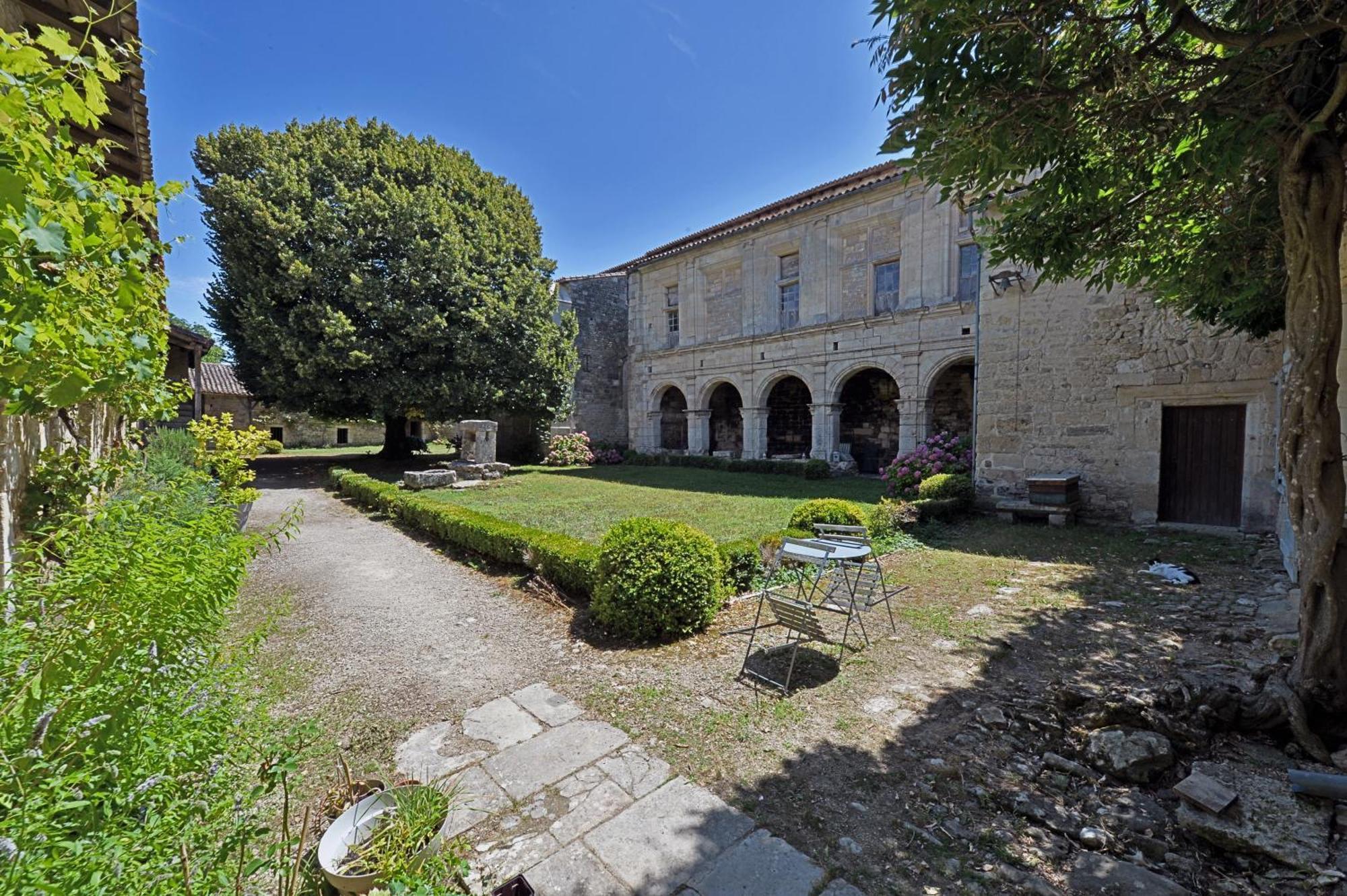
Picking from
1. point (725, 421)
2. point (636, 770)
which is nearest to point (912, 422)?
point (725, 421)

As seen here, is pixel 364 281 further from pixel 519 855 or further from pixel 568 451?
pixel 519 855

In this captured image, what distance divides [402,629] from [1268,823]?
17.5 feet

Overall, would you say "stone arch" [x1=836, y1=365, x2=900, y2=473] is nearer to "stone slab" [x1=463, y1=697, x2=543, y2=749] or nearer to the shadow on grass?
the shadow on grass

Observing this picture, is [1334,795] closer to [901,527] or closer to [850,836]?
[850,836]

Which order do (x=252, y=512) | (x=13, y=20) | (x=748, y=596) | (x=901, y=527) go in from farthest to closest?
(x=252, y=512) → (x=901, y=527) → (x=748, y=596) → (x=13, y=20)

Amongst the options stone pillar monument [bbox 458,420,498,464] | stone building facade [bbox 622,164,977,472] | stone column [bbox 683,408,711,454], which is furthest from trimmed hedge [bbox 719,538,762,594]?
stone column [bbox 683,408,711,454]

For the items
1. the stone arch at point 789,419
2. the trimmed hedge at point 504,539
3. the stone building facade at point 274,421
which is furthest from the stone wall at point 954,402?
the stone building facade at point 274,421

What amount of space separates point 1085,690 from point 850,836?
2097 mm

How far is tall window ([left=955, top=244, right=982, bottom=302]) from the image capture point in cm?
1315

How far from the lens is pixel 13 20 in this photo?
2832mm

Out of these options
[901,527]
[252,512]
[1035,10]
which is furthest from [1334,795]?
[252,512]

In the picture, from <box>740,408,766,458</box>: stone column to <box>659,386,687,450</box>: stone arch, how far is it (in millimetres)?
3663

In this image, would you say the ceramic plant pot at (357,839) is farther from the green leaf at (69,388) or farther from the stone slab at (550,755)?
the green leaf at (69,388)

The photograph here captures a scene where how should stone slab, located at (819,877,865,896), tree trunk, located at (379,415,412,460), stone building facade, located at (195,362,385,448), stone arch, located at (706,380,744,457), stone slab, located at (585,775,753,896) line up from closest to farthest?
stone slab, located at (819,877,865,896)
stone slab, located at (585,775,753,896)
tree trunk, located at (379,415,412,460)
stone arch, located at (706,380,744,457)
stone building facade, located at (195,362,385,448)
